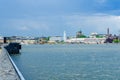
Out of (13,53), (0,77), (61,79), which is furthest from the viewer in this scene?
(13,53)

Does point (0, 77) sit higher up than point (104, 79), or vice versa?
point (0, 77)

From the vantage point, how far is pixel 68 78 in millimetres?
34562

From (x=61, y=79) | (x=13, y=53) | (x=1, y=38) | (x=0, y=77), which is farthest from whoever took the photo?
(x=1, y=38)

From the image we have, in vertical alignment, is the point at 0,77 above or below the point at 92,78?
above

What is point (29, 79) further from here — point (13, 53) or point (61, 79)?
point (13, 53)

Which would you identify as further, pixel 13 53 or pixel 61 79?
pixel 13 53

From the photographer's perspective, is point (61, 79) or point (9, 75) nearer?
point (9, 75)

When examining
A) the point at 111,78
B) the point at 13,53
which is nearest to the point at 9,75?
the point at 111,78

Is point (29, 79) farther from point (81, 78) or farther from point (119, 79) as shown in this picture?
point (119, 79)


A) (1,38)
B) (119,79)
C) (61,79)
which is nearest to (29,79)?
(61,79)

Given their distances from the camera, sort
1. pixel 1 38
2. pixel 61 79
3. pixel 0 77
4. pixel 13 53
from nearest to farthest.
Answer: pixel 0 77 → pixel 61 79 → pixel 13 53 → pixel 1 38

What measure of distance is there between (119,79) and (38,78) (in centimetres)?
784

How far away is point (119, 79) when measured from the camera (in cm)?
3466

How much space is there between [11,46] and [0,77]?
76498 mm
